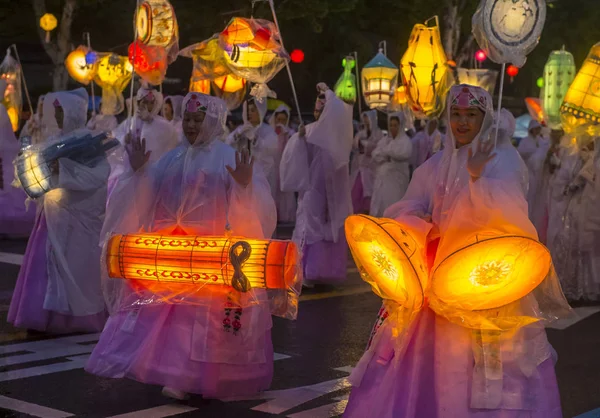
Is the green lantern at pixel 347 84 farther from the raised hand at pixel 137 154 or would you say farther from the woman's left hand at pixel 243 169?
the woman's left hand at pixel 243 169

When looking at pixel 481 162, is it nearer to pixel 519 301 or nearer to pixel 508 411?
pixel 519 301

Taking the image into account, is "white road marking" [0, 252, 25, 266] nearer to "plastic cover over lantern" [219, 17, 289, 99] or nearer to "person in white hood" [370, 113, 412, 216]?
"plastic cover over lantern" [219, 17, 289, 99]

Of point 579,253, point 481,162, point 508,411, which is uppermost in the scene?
point 481,162

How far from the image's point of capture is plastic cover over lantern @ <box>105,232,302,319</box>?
629cm

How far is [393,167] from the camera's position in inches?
719

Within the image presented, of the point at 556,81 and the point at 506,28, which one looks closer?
the point at 506,28

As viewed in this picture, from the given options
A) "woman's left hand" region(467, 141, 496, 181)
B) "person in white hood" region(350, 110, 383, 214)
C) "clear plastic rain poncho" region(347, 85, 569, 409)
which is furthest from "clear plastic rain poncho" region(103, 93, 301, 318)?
"person in white hood" region(350, 110, 383, 214)

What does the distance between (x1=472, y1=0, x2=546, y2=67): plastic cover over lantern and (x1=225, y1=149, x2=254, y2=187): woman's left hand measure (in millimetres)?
1814

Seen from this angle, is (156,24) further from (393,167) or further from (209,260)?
(393,167)

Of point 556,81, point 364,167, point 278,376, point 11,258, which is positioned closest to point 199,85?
point 11,258

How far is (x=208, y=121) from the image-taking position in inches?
271

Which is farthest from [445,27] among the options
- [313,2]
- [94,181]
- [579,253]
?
[94,181]

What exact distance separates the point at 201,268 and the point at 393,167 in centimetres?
1212

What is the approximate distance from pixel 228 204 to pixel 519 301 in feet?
6.98
